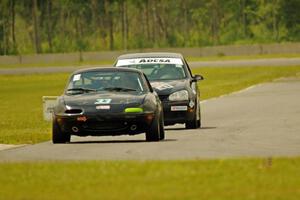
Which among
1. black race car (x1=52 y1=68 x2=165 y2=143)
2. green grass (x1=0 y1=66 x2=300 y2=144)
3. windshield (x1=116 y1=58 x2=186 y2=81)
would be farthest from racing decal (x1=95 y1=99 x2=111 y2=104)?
windshield (x1=116 y1=58 x2=186 y2=81)

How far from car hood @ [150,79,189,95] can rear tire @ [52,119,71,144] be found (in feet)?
14.9

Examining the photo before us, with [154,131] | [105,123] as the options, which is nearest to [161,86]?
[154,131]

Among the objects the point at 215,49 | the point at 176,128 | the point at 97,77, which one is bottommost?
the point at 215,49

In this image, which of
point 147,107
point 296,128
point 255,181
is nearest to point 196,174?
point 255,181

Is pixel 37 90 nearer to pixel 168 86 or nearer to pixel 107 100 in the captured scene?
pixel 168 86

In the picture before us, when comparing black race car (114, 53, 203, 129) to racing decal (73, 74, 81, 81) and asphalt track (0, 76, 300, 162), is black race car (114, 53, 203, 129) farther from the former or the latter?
racing decal (73, 74, 81, 81)

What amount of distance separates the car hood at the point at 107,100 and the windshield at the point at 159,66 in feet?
18.1

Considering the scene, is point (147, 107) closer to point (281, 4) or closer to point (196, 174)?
point (196, 174)

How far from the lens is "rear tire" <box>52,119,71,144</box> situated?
67.4ft

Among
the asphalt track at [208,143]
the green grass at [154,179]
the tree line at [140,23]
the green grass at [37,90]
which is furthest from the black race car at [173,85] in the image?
the tree line at [140,23]

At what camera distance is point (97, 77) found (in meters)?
21.8

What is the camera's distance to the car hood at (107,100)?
2031cm

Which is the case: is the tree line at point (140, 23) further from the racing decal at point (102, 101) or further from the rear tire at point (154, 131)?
the racing decal at point (102, 101)

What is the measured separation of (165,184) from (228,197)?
137cm
